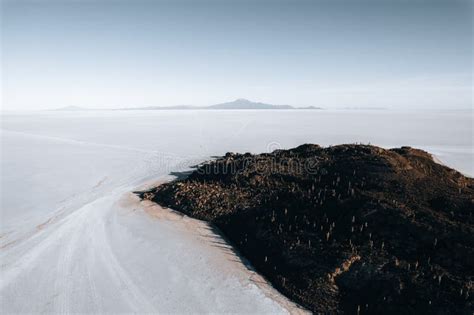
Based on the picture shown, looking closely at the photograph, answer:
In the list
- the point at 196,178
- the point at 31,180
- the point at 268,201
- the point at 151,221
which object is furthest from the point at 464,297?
the point at 31,180

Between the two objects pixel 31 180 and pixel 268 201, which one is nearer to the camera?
pixel 268 201

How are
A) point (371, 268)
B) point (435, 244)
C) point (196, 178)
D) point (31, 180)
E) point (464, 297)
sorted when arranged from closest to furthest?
point (464, 297) < point (371, 268) < point (435, 244) < point (196, 178) < point (31, 180)

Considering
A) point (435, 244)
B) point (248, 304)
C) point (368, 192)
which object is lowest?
point (248, 304)

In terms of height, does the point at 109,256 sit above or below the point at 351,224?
below

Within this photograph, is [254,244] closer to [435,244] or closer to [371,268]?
[371,268]

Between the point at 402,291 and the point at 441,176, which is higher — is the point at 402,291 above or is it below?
below

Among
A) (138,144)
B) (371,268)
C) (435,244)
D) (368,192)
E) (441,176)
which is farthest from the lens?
(138,144)

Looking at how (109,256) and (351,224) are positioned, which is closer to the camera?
(109,256)
